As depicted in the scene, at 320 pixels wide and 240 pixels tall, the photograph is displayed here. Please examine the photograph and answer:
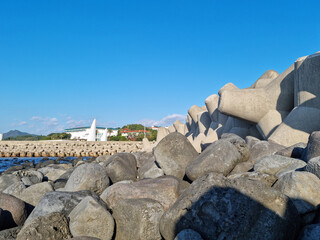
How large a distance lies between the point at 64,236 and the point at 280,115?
7480 millimetres

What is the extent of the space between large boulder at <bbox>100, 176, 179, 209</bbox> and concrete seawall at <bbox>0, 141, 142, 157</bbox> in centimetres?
2625

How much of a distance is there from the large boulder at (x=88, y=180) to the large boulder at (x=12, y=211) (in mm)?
930

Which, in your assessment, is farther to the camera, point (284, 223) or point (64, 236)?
point (64, 236)

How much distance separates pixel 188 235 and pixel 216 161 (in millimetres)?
1954

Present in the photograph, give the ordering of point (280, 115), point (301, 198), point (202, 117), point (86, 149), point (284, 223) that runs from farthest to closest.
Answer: point (86, 149) → point (202, 117) → point (280, 115) → point (301, 198) → point (284, 223)

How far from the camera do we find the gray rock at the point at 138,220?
137 inches

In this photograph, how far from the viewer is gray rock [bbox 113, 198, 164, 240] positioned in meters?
3.48

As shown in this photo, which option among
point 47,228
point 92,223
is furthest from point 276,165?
point 47,228

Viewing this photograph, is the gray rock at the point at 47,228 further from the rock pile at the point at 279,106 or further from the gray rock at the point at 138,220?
the rock pile at the point at 279,106

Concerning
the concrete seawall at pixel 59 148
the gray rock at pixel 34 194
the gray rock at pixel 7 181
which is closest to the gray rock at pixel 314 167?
the gray rock at pixel 34 194

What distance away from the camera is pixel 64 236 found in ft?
11.1

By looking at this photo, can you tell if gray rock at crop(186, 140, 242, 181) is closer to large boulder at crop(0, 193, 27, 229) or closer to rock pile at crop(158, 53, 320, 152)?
large boulder at crop(0, 193, 27, 229)

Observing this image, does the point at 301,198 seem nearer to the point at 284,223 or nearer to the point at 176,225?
the point at 284,223

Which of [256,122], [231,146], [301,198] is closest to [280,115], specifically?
[256,122]
